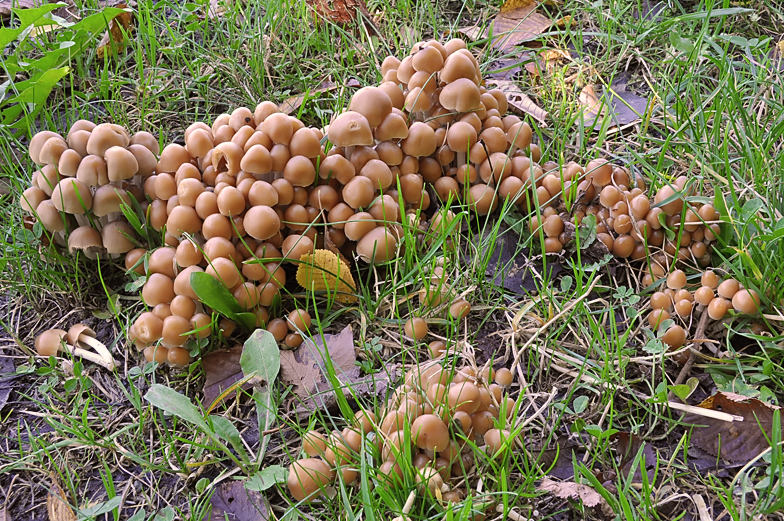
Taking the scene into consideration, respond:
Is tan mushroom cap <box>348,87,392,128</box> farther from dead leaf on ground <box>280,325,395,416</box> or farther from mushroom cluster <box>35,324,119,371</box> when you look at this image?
mushroom cluster <box>35,324,119,371</box>

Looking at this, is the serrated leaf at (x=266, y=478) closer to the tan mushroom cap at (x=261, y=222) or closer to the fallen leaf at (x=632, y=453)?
the tan mushroom cap at (x=261, y=222)

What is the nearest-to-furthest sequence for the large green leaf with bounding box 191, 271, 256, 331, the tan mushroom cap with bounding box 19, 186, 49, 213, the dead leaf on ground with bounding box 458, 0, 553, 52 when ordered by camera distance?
the large green leaf with bounding box 191, 271, 256, 331, the tan mushroom cap with bounding box 19, 186, 49, 213, the dead leaf on ground with bounding box 458, 0, 553, 52

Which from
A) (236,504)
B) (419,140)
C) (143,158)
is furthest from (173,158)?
(236,504)

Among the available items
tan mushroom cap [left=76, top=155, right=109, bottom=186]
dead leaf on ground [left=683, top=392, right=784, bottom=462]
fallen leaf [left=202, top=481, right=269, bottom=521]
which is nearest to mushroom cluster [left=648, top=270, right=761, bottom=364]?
dead leaf on ground [left=683, top=392, right=784, bottom=462]

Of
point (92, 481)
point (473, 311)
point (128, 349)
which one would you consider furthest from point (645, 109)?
point (92, 481)

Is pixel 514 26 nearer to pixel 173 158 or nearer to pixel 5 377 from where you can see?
pixel 173 158

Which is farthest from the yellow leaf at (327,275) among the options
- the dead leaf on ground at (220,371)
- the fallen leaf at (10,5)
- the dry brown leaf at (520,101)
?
the fallen leaf at (10,5)

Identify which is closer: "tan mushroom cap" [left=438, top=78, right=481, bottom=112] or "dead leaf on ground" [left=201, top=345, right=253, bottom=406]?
"dead leaf on ground" [left=201, top=345, right=253, bottom=406]
